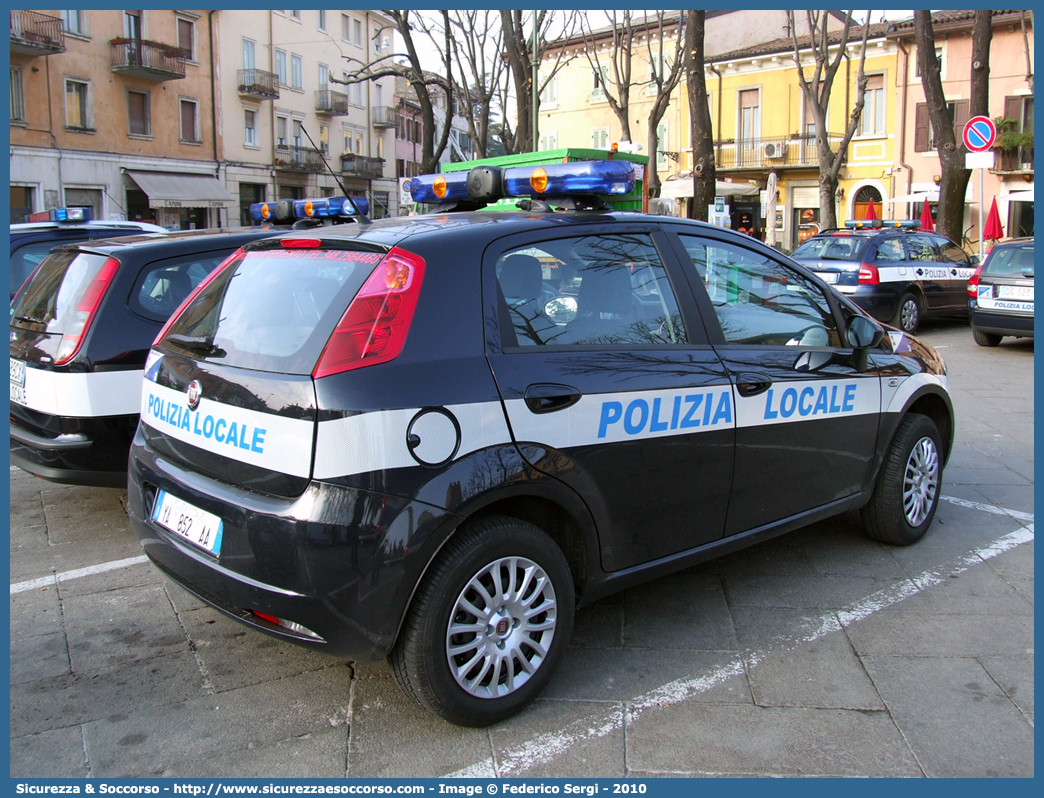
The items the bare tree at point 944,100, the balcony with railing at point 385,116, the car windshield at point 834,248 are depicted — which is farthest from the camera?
the balcony with railing at point 385,116

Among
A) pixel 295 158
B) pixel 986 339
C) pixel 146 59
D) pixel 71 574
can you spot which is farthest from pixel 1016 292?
pixel 295 158

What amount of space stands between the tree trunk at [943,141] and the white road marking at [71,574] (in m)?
18.1

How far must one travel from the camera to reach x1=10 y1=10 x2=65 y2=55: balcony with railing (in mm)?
29578

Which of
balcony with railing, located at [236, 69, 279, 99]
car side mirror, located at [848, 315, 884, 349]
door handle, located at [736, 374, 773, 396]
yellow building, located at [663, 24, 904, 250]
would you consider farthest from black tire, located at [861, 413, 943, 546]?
balcony with railing, located at [236, 69, 279, 99]

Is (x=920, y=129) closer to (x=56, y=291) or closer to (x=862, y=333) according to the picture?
(x=862, y=333)

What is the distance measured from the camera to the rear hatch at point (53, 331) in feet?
15.5

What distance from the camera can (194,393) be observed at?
125 inches

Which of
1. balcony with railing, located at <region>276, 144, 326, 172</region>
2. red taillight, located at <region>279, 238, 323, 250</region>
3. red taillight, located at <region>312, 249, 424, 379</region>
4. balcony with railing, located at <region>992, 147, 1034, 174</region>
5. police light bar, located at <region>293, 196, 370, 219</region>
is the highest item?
balcony with railing, located at <region>276, 144, 326, 172</region>

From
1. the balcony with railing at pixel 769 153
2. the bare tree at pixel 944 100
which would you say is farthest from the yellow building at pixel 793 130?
the bare tree at pixel 944 100

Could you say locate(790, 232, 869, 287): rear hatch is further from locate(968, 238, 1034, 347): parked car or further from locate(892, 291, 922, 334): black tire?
locate(968, 238, 1034, 347): parked car

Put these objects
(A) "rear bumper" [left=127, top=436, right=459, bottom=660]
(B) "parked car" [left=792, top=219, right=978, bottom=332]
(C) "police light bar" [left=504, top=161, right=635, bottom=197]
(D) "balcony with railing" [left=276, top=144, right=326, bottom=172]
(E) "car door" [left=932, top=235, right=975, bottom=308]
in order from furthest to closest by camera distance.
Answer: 1. (D) "balcony with railing" [left=276, top=144, right=326, bottom=172]
2. (E) "car door" [left=932, top=235, right=975, bottom=308]
3. (B) "parked car" [left=792, top=219, right=978, bottom=332]
4. (C) "police light bar" [left=504, top=161, right=635, bottom=197]
5. (A) "rear bumper" [left=127, top=436, right=459, bottom=660]

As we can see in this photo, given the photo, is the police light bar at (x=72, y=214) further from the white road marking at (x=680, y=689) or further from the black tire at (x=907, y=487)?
the black tire at (x=907, y=487)

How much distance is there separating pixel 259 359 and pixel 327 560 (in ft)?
2.38

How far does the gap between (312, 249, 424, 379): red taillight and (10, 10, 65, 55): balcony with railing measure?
32406 mm
